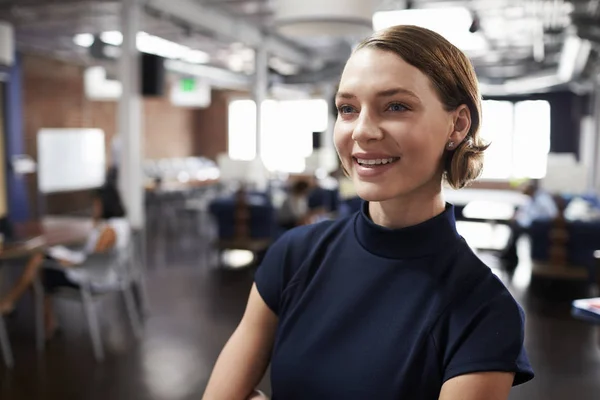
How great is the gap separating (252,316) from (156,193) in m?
12.0

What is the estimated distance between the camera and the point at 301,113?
66.7 feet

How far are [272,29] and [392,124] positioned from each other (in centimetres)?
1165

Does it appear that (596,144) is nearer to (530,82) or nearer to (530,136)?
(530,82)

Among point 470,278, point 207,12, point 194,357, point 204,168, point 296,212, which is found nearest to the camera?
point 470,278

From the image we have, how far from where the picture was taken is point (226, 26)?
34.5 feet

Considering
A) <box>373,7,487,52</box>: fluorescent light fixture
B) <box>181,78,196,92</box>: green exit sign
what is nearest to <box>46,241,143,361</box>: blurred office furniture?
<box>373,7,487,52</box>: fluorescent light fixture

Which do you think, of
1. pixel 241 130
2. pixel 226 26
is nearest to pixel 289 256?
pixel 226 26

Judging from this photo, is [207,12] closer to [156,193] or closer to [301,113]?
[156,193]

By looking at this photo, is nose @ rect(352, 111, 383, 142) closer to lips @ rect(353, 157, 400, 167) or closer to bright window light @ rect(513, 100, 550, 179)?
lips @ rect(353, 157, 400, 167)

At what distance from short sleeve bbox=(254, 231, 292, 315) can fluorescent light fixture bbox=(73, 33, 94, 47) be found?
38.0 feet

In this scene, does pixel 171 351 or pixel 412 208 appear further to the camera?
pixel 171 351

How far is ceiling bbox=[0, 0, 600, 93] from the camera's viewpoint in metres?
8.39

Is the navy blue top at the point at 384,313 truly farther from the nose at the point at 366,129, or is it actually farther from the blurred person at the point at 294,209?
the blurred person at the point at 294,209

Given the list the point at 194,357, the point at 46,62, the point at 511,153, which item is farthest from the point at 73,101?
the point at 511,153
